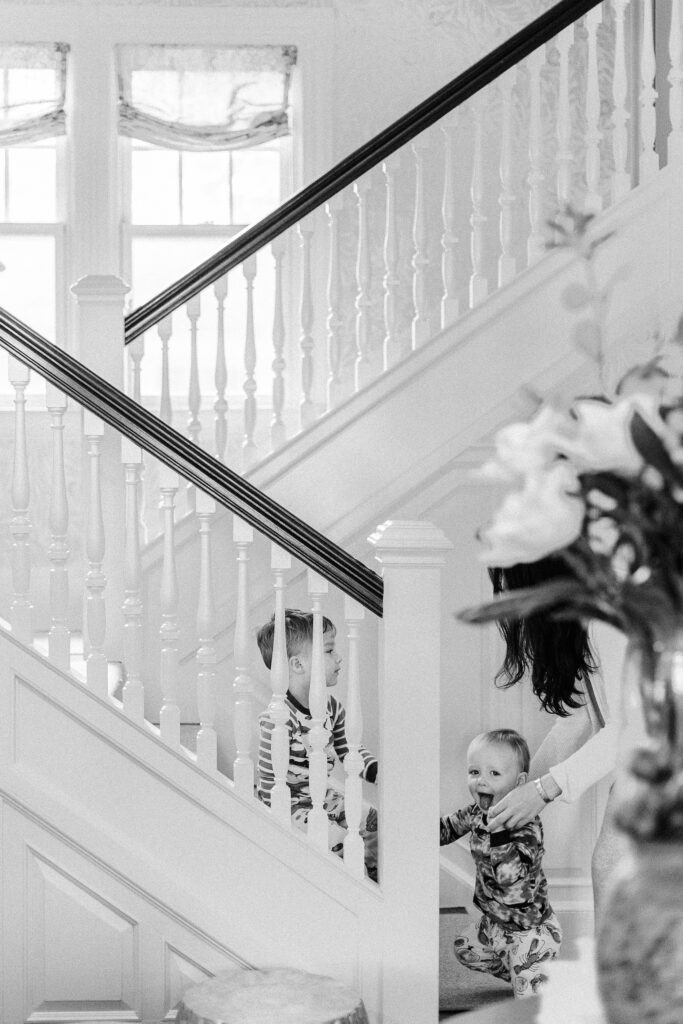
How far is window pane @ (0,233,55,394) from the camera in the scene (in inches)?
202

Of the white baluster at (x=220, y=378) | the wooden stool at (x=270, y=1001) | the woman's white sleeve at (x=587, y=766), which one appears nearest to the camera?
the wooden stool at (x=270, y=1001)

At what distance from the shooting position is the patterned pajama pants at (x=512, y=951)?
3.05 meters

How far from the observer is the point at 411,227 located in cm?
506

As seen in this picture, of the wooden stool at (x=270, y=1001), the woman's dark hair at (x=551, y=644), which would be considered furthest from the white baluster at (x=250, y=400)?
the woman's dark hair at (x=551, y=644)

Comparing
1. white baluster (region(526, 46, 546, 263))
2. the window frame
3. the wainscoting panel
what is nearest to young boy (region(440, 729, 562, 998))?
the wainscoting panel

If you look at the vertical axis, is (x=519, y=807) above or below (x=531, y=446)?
below

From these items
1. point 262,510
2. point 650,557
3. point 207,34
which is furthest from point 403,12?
point 650,557

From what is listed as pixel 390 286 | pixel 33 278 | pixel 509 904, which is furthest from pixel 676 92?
pixel 33 278

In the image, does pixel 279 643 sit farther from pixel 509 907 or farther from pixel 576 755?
pixel 509 907

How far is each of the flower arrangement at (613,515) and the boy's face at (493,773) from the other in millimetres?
2262

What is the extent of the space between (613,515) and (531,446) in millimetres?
104

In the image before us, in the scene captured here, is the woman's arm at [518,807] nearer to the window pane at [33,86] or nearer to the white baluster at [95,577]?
the white baluster at [95,577]

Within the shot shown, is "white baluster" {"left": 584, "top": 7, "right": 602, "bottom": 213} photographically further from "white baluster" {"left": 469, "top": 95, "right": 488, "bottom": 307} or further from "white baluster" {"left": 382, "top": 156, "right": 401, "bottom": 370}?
"white baluster" {"left": 382, "top": 156, "right": 401, "bottom": 370}

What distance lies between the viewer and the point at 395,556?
107 inches
